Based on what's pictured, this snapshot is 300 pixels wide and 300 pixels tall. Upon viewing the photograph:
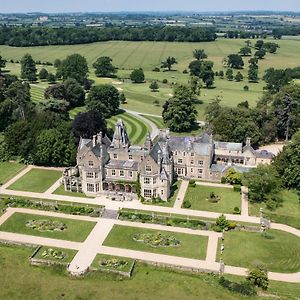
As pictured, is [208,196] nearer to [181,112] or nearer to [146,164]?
[146,164]

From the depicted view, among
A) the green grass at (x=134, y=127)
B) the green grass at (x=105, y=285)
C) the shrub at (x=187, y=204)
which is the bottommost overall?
the green grass at (x=105, y=285)

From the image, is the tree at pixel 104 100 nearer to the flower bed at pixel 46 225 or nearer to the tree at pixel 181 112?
the tree at pixel 181 112

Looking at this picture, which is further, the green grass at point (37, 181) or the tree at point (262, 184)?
the green grass at point (37, 181)

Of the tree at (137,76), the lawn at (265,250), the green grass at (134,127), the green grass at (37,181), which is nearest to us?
the lawn at (265,250)

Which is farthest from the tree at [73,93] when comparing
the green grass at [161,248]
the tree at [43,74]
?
the green grass at [161,248]

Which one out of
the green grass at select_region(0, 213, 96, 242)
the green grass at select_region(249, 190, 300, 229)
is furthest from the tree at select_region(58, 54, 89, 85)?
the green grass at select_region(249, 190, 300, 229)

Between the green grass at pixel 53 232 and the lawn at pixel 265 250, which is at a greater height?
the lawn at pixel 265 250

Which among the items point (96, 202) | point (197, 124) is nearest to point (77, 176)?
point (96, 202)

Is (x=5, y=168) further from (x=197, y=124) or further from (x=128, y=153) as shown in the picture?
(x=197, y=124)
